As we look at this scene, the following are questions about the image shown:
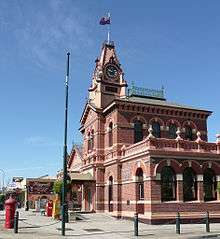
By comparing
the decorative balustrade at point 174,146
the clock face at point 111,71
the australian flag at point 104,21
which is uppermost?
the australian flag at point 104,21

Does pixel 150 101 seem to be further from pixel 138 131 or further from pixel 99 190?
pixel 99 190

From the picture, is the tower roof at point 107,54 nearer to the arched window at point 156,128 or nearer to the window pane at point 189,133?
the arched window at point 156,128

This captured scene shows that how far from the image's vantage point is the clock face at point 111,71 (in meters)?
40.3

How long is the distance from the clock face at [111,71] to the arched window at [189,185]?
1421 cm

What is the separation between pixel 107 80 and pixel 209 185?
48.4ft

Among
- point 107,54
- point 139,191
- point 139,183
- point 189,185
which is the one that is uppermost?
point 107,54

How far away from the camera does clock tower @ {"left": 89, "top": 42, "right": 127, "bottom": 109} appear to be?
39.2 metres

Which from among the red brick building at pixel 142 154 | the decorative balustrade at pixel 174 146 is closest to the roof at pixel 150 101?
the red brick building at pixel 142 154

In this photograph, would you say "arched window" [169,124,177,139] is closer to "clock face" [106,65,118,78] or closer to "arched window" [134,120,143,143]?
"arched window" [134,120,143,143]

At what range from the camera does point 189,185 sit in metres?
29.9

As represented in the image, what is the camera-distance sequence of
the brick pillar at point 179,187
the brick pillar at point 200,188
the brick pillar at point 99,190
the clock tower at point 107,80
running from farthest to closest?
the clock tower at point 107,80, the brick pillar at point 99,190, the brick pillar at point 200,188, the brick pillar at point 179,187

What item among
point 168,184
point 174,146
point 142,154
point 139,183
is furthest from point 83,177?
point 174,146

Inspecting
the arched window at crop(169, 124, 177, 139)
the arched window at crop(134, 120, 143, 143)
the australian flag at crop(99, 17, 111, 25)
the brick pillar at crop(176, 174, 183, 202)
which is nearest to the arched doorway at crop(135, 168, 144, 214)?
the brick pillar at crop(176, 174, 183, 202)

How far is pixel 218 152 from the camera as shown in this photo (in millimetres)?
31062
